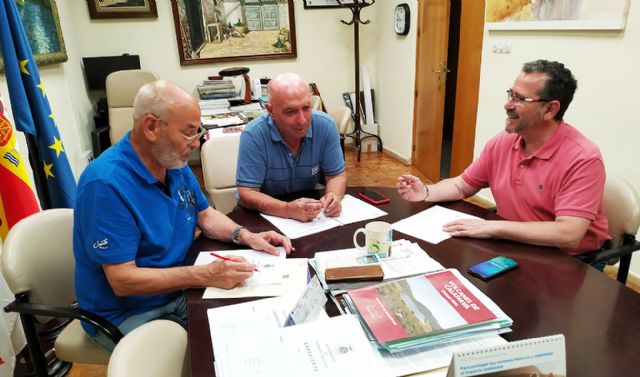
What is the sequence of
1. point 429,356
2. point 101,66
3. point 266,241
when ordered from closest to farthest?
point 429,356
point 266,241
point 101,66

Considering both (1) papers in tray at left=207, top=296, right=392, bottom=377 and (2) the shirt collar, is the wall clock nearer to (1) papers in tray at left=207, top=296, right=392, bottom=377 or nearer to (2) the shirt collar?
(2) the shirt collar

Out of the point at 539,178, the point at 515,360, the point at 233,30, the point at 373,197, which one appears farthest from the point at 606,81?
the point at 233,30

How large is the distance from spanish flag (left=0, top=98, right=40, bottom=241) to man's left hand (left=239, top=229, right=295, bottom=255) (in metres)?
1.26

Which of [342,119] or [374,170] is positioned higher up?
[342,119]

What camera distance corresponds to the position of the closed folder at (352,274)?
1.11 m

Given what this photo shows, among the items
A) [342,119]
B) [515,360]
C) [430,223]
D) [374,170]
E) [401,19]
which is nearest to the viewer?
[515,360]

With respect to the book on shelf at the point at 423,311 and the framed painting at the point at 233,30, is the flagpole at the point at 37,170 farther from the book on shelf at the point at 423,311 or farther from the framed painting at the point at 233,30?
the framed painting at the point at 233,30

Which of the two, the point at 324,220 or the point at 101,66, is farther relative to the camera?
the point at 101,66

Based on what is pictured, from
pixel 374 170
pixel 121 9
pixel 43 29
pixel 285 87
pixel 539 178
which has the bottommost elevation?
pixel 374 170

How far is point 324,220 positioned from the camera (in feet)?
5.13

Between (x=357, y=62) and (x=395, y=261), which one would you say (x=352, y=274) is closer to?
(x=395, y=261)

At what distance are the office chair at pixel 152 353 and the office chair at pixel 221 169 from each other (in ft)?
4.29

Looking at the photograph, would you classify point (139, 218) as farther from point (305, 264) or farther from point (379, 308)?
point (379, 308)

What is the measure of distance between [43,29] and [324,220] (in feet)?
10.0
